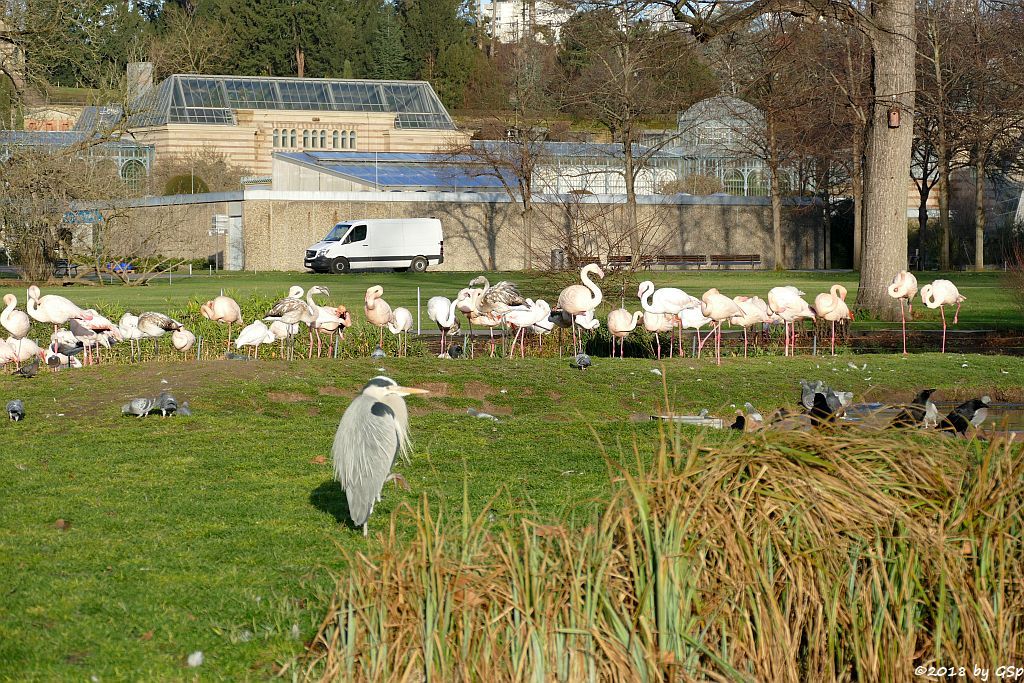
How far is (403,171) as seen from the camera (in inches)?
2325

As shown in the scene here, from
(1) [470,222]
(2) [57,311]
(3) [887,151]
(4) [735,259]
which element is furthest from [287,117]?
(2) [57,311]

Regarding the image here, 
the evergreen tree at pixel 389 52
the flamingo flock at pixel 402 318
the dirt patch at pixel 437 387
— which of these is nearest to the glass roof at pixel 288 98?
the evergreen tree at pixel 389 52

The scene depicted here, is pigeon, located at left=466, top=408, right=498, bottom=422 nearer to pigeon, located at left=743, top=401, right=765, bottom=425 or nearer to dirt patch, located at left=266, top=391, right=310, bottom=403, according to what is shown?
dirt patch, located at left=266, top=391, right=310, bottom=403

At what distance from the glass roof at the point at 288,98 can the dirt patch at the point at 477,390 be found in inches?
2615

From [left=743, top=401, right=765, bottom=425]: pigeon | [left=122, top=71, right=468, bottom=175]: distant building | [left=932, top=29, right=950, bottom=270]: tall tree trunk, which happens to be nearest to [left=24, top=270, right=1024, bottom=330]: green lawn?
[left=932, top=29, right=950, bottom=270]: tall tree trunk

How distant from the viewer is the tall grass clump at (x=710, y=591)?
4.59 metres

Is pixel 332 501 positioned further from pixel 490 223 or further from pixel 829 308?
pixel 490 223

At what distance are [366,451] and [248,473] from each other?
8.36ft

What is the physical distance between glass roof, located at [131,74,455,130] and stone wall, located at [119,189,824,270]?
22605 millimetres

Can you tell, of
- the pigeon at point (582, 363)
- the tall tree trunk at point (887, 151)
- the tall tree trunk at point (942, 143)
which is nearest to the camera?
the pigeon at point (582, 363)

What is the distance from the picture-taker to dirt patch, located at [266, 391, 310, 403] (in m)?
12.0

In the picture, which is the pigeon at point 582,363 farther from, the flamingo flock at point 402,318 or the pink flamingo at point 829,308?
the pink flamingo at point 829,308

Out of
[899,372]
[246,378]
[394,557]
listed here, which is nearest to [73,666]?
[394,557]

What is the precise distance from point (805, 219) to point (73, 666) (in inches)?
2123
